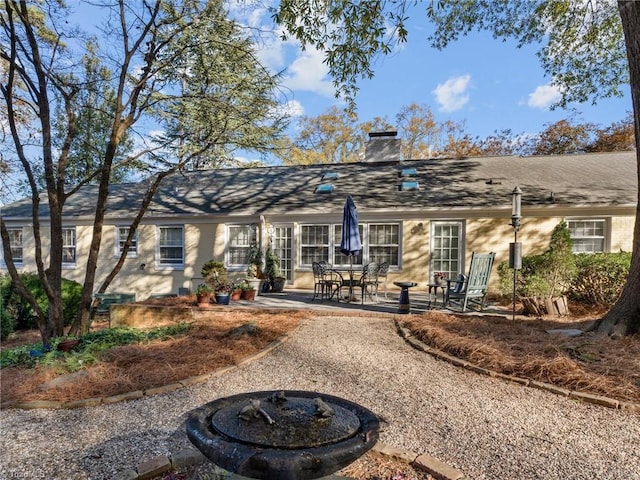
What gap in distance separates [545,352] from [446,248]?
22.9 feet

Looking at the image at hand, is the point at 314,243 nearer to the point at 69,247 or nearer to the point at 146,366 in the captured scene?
the point at 146,366

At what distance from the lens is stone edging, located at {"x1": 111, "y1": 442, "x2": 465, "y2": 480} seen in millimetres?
2420

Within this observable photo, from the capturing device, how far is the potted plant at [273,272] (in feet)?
38.2

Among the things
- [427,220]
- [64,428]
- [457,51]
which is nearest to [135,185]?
[427,220]

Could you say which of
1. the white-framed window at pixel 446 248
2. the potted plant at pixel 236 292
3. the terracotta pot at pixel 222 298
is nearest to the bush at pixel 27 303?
the terracotta pot at pixel 222 298

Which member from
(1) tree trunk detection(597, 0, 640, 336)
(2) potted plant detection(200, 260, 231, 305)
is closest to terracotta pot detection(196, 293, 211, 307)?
(2) potted plant detection(200, 260, 231, 305)

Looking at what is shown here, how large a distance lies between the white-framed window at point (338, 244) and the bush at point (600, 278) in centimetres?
477

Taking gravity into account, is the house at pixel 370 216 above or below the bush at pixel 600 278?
above

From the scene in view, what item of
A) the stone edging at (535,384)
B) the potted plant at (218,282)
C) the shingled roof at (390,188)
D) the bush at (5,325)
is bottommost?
the bush at (5,325)

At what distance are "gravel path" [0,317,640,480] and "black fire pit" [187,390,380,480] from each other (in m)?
1.14

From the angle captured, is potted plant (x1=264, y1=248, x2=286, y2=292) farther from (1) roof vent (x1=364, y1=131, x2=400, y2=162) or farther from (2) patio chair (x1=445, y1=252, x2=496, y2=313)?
(1) roof vent (x1=364, y1=131, x2=400, y2=162)

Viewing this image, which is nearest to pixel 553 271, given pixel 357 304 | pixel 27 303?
pixel 357 304

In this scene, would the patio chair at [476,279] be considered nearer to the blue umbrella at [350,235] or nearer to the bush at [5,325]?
the blue umbrella at [350,235]

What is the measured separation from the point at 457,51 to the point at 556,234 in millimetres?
5273
